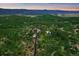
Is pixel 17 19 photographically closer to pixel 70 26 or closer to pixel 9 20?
pixel 9 20

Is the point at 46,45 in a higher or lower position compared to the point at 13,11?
lower

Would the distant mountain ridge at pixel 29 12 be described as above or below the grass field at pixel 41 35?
above

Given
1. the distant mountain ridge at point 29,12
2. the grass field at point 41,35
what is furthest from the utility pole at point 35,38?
the distant mountain ridge at point 29,12

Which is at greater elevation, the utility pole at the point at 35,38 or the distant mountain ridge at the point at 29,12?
the distant mountain ridge at the point at 29,12

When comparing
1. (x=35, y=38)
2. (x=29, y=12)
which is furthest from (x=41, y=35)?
(x=29, y=12)

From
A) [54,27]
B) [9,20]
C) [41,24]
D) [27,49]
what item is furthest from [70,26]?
[9,20]

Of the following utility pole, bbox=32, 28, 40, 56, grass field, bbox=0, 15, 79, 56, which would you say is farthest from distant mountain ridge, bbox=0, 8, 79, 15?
utility pole, bbox=32, 28, 40, 56

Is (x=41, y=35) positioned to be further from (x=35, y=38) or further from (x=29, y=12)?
(x=29, y=12)

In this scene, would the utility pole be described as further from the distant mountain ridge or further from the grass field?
the distant mountain ridge

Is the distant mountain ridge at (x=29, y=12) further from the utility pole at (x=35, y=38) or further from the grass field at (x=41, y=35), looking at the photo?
the utility pole at (x=35, y=38)
